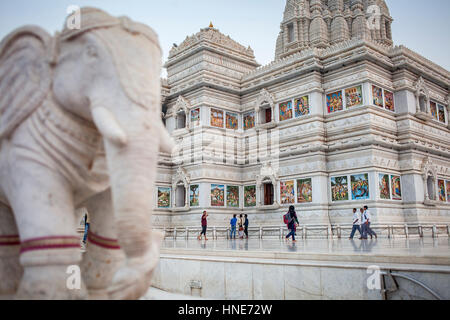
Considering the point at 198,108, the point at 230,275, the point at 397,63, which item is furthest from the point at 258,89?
the point at 230,275

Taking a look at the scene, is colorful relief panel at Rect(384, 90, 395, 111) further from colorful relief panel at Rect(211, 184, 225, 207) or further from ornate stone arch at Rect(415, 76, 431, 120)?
colorful relief panel at Rect(211, 184, 225, 207)

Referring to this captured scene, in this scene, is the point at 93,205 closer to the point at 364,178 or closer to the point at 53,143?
the point at 53,143

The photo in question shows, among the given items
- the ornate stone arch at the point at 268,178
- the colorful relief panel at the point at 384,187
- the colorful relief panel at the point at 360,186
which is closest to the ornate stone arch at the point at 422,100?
the colorful relief panel at the point at 384,187

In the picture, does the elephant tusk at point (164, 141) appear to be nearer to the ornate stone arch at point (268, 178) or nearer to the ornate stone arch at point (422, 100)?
the ornate stone arch at point (268, 178)

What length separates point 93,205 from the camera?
294 cm

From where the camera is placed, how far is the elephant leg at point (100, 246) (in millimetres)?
2912

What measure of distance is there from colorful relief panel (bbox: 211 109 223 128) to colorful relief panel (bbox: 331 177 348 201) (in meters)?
7.64

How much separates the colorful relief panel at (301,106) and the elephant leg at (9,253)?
19.4m

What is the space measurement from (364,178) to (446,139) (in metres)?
7.83

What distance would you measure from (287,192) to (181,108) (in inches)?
337

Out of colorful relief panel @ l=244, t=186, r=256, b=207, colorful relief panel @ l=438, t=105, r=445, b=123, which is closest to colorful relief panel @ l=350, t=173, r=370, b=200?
colorful relief panel @ l=244, t=186, r=256, b=207

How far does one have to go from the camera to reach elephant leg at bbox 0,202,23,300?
275cm

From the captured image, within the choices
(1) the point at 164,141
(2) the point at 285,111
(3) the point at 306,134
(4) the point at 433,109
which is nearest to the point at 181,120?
(2) the point at 285,111

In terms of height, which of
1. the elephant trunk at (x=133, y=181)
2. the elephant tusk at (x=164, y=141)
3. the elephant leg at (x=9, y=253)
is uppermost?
the elephant tusk at (x=164, y=141)
